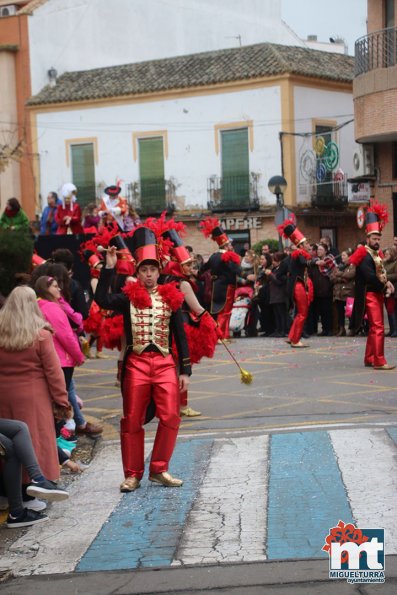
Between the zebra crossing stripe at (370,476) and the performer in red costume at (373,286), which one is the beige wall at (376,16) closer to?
the performer in red costume at (373,286)

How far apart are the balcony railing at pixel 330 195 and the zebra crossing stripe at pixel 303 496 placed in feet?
95.5

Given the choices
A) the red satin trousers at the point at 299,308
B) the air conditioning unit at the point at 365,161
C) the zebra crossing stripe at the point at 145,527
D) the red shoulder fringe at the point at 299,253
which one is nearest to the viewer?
the zebra crossing stripe at the point at 145,527

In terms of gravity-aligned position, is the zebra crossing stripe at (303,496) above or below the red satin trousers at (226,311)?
below

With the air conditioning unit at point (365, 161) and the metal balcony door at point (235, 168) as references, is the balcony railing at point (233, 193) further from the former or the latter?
the air conditioning unit at point (365, 161)

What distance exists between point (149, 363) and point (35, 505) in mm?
1401

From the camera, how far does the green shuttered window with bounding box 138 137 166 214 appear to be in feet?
136

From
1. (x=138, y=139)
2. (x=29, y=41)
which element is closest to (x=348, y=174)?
(x=138, y=139)

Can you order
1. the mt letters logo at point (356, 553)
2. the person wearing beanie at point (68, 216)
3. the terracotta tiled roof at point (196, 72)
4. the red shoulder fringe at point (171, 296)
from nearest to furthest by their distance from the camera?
the mt letters logo at point (356, 553) → the red shoulder fringe at point (171, 296) → the person wearing beanie at point (68, 216) → the terracotta tiled roof at point (196, 72)

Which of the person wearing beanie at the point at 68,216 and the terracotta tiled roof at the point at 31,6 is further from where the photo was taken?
the terracotta tiled roof at the point at 31,6

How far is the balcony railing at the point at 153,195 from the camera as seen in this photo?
41.2 meters

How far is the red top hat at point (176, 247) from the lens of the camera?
12.4 m

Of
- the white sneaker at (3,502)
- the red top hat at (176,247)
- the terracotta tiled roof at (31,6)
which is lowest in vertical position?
the white sneaker at (3,502)

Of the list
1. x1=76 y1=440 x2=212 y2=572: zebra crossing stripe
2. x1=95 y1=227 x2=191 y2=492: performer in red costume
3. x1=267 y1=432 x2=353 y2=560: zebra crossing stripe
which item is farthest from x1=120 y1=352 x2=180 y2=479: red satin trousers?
x1=267 y1=432 x2=353 y2=560: zebra crossing stripe

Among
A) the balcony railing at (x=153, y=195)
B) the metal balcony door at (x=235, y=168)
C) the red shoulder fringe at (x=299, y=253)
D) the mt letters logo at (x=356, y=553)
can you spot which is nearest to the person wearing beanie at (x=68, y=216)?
the red shoulder fringe at (x=299, y=253)
